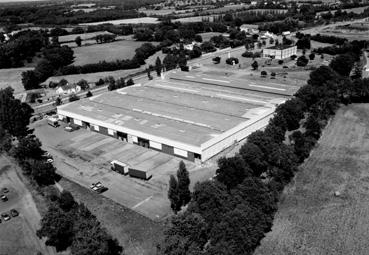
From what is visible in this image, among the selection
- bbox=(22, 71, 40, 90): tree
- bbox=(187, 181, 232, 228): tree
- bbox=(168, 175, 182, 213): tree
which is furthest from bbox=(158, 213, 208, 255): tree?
bbox=(22, 71, 40, 90): tree

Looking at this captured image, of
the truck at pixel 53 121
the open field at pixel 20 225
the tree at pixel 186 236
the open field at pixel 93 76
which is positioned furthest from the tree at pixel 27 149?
the open field at pixel 93 76

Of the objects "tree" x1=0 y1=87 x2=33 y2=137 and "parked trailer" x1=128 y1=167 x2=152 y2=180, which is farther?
"tree" x1=0 y1=87 x2=33 y2=137

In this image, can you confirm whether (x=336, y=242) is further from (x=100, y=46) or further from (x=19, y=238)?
(x=100, y=46)

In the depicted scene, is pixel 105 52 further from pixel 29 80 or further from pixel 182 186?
pixel 182 186

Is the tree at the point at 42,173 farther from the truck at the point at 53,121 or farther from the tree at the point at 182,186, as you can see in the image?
the truck at the point at 53,121

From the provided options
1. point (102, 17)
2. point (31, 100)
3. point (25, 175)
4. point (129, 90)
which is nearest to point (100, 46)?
point (31, 100)

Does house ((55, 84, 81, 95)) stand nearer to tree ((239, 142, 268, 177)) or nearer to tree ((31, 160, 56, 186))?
tree ((31, 160, 56, 186))
